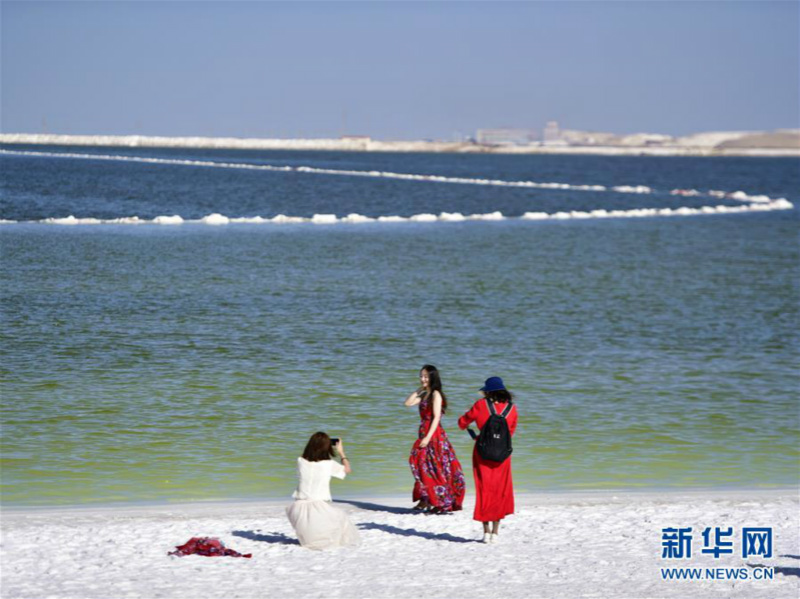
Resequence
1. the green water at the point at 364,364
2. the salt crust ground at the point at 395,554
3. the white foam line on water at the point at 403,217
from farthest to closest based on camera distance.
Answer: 1. the white foam line on water at the point at 403,217
2. the green water at the point at 364,364
3. the salt crust ground at the point at 395,554

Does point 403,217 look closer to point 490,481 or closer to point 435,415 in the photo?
point 435,415

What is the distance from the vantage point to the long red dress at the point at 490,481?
470 inches

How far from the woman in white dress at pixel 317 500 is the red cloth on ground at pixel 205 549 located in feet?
1.94

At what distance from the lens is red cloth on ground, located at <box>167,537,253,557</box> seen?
11.5 m

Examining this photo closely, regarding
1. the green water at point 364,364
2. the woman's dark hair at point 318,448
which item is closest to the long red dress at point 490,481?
the woman's dark hair at point 318,448

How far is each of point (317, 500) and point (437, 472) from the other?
212cm

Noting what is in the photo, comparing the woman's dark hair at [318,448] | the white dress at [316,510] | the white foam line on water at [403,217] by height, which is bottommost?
the white dress at [316,510]

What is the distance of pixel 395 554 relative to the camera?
1171 centimetres

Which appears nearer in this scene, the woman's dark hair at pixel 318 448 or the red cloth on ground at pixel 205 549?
the red cloth on ground at pixel 205 549

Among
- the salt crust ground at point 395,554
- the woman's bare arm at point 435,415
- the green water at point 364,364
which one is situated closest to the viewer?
the salt crust ground at point 395,554

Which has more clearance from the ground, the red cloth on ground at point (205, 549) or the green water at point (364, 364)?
the green water at point (364, 364)

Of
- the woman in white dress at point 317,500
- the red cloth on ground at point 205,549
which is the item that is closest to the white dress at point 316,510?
the woman in white dress at point 317,500

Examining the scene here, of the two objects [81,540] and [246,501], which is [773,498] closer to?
[246,501]

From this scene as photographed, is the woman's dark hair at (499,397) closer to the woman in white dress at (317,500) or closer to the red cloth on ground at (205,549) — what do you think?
the woman in white dress at (317,500)
